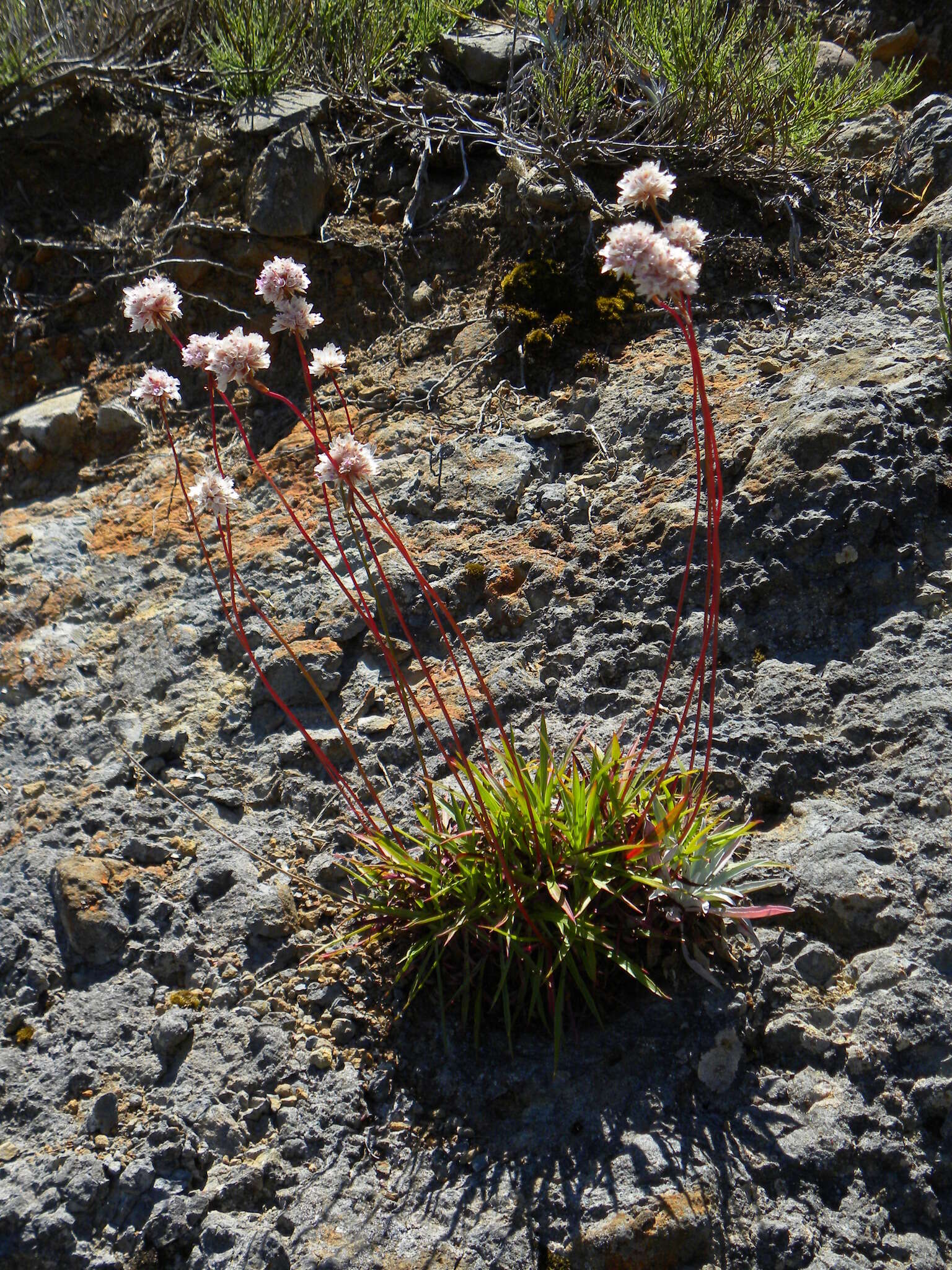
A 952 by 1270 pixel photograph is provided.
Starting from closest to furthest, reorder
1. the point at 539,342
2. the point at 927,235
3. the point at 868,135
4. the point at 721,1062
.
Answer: the point at 721,1062 < the point at 927,235 < the point at 539,342 < the point at 868,135

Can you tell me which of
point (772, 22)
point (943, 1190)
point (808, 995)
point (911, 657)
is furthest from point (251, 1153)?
point (772, 22)

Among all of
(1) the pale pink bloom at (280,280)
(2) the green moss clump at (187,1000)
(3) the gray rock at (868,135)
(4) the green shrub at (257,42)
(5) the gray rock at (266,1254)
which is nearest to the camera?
(5) the gray rock at (266,1254)

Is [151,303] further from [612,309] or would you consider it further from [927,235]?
[927,235]

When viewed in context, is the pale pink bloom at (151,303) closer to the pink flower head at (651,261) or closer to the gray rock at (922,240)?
the pink flower head at (651,261)

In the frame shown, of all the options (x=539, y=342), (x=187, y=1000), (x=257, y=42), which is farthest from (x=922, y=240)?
(x=187, y=1000)

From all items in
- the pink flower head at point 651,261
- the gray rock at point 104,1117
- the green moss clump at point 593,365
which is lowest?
the gray rock at point 104,1117

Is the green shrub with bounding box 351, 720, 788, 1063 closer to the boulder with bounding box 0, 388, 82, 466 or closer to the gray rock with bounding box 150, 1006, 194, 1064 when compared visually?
the gray rock with bounding box 150, 1006, 194, 1064

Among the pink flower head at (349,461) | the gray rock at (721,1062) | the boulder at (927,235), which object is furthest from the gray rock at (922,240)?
the gray rock at (721,1062)
